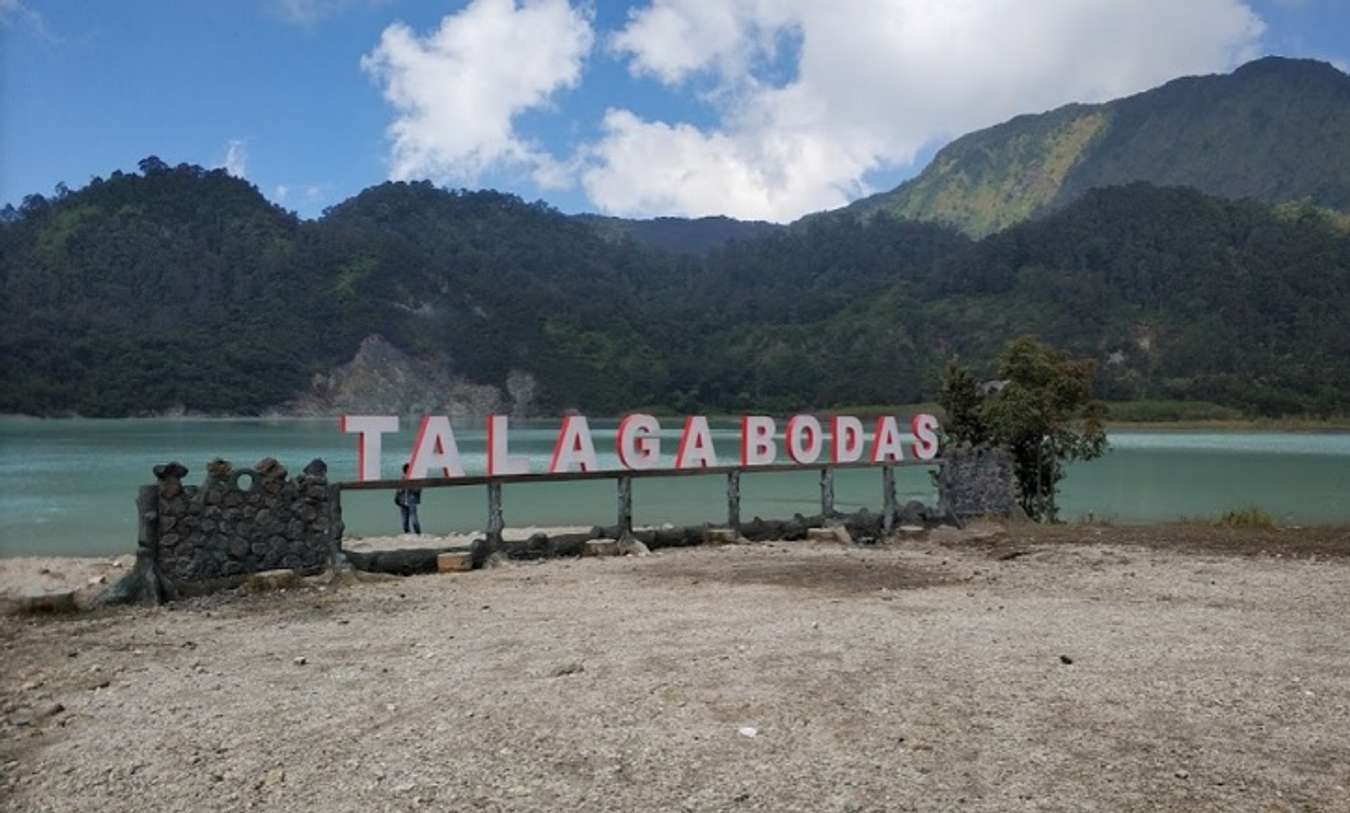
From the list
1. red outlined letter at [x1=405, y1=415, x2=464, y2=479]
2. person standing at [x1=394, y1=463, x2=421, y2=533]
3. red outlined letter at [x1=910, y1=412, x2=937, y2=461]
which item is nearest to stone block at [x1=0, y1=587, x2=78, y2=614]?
red outlined letter at [x1=405, y1=415, x2=464, y2=479]

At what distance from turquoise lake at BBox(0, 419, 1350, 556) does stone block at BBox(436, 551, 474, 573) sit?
5689 mm

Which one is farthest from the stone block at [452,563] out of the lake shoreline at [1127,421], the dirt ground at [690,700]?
the lake shoreline at [1127,421]

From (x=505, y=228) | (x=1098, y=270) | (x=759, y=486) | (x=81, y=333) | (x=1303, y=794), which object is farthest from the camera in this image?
(x=505, y=228)

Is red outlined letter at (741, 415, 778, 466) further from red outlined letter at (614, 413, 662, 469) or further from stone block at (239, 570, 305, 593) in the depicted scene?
stone block at (239, 570, 305, 593)

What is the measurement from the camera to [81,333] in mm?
95938

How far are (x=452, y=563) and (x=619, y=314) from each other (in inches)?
4961

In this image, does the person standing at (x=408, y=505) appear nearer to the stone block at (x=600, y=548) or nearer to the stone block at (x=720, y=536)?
the stone block at (x=600, y=548)

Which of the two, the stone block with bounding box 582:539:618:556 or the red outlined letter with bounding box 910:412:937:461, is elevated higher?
the red outlined letter with bounding box 910:412:937:461

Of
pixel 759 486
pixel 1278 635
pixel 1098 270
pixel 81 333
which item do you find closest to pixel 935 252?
pixel 1098 270

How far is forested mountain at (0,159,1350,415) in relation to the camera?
96750 mm

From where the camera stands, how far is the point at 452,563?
1314cm

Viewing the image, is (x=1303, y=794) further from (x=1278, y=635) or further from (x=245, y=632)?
(x=245, y=632)

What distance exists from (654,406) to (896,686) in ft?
337

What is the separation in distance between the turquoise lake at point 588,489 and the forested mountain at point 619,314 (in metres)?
31.0
